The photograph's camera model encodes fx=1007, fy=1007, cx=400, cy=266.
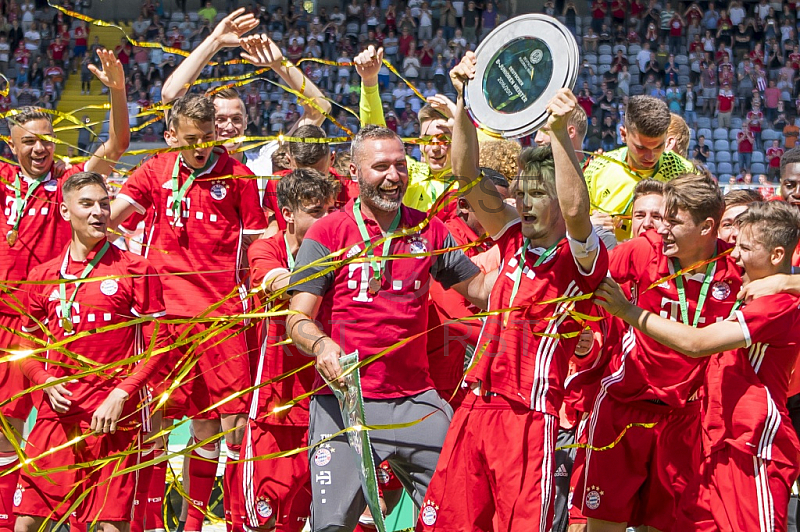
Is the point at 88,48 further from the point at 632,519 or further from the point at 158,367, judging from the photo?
the point at 632,519

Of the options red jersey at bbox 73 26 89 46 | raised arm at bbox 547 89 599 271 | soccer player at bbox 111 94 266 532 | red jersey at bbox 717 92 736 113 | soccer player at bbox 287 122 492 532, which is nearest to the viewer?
raised arm at bbox 547 89 599 271

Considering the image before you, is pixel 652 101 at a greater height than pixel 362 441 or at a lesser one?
greater

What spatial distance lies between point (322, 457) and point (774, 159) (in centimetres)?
2021

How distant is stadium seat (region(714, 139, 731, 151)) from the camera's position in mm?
23625

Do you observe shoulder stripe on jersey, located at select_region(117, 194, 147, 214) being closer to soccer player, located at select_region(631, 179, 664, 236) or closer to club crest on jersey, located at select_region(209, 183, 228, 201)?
club crest on jersey, located at select_region(209, 183, 228, 201)

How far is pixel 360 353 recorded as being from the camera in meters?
4.79

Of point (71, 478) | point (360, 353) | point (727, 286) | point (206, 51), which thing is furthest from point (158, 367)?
point (727, 286)

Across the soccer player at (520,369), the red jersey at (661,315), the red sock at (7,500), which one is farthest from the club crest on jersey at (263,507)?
the red jersey at (661,315)

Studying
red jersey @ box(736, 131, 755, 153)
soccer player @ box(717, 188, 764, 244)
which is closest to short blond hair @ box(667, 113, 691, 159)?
soccer player @ box(717, 188, 764, 244)

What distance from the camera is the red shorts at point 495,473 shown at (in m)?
4.41

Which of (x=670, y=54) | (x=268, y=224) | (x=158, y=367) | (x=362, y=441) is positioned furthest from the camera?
(x=670, y=54)

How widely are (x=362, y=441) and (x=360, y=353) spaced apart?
1.64 ft

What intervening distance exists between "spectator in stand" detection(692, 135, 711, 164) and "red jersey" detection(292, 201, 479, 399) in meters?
19.4

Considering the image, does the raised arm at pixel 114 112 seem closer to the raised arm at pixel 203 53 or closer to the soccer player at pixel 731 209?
the raised arm at pixel 203 53
